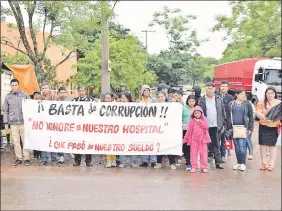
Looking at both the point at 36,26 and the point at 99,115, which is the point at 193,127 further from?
the point at 36,26

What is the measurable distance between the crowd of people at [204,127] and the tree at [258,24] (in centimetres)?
1978

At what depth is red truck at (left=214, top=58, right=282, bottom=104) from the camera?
2219 cm

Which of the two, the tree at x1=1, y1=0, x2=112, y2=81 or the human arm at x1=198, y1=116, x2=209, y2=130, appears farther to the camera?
the tree at x1=1, y1=0, x2=112, y2=81

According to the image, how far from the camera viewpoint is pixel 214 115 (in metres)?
8.52

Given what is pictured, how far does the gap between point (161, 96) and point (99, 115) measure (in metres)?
1.31

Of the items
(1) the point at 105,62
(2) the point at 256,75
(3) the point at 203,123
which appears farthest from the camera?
(2) the point at 256,75

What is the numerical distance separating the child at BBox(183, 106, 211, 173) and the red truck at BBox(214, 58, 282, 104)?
39.1 ft

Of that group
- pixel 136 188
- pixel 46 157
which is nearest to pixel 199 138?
pixel 136 188

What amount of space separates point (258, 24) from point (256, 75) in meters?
6.00

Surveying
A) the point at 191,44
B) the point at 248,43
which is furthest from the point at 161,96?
the point at 191,44

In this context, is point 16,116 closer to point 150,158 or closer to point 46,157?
point 46,157

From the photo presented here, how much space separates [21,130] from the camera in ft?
29.1

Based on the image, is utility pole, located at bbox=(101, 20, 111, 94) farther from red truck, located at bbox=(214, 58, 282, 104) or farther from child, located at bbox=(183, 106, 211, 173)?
red truck, located at bbox=(214, 58, 282, 104)

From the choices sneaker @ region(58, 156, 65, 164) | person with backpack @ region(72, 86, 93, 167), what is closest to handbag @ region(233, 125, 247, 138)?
person with backpack @ region(72, 86, 93, 167)
